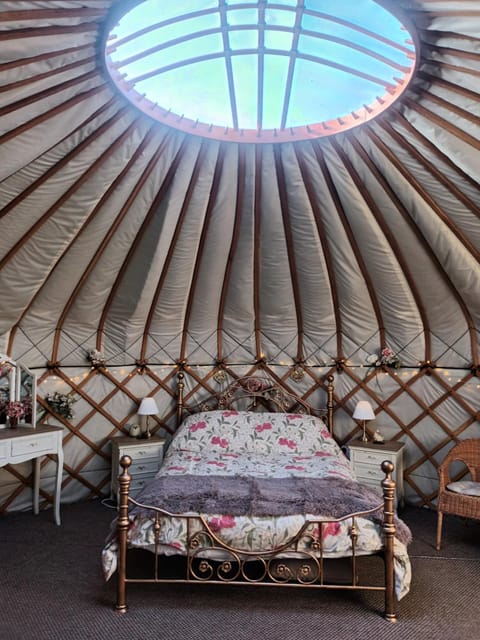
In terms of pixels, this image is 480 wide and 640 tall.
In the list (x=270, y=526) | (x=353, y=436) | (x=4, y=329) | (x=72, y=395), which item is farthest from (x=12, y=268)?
(x=353, y=436)

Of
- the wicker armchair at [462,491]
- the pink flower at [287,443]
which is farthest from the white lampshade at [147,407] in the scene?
the wicker armchair at [462,491]

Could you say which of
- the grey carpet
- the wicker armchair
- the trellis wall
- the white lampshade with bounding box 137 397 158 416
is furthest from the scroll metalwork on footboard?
the trellis wall

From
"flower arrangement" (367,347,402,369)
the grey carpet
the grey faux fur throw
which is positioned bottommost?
the grey carpet

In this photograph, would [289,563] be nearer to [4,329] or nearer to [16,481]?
[16,481]

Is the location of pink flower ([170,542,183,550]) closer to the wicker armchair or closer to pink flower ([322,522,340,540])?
pink flower ([322,522,340,540])

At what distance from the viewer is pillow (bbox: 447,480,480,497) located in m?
3.77

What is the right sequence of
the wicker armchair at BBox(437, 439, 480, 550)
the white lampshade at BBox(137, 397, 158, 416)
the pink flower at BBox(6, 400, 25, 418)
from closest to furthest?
the wicker armchair at BBox(437, 439, 480, 550) → the pink flower at BBox(6, 400, 25, 418) → the white lampshade at BBox(137, 397, 158, 416)

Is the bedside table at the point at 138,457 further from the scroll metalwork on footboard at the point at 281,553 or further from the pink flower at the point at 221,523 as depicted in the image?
the pink flower at the point at 221,523

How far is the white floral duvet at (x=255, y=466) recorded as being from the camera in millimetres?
2820

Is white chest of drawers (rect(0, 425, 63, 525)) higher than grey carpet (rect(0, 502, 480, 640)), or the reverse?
white chest of drawers (rect(0, 425, 63, 525))

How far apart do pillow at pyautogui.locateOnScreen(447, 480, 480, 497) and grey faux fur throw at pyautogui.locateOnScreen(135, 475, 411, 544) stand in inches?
37.2

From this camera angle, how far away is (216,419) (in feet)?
16.2

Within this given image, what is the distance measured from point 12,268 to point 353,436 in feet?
12.1

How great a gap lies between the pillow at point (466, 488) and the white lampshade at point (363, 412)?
1.06 m
